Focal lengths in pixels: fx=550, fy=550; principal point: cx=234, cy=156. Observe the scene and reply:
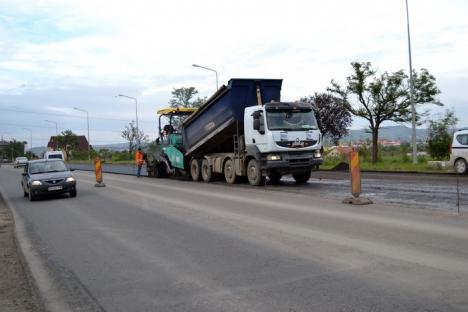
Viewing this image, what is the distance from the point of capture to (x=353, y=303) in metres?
5.23

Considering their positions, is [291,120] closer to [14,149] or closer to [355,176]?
[355,176]

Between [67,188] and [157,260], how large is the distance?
38.4 feet

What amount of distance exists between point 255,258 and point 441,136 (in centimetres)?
2578

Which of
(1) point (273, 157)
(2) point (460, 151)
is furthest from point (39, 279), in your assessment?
(2) point (460, 151)

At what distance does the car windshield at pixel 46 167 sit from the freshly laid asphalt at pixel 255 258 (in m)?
6.04

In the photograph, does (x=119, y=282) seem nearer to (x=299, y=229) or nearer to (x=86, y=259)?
(x=86, y=259)

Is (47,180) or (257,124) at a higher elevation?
(257,124)

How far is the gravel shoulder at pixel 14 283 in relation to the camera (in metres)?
5.78

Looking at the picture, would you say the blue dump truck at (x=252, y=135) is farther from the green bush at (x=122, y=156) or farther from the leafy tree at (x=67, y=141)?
the leafy tree at (x=67, y=141)

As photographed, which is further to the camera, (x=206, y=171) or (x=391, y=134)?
(x=391, y=134)

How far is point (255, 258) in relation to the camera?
24.4ft

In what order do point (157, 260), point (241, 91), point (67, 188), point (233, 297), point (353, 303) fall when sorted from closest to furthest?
point (353, 303)
point (233, 297)
point (157, 260)
point (67, 188)
point (241, 91)

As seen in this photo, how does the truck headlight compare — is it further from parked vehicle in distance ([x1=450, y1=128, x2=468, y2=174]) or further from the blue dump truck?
parked vehicle in distance ([x1=450, y1=128, x2=468, y2=174])

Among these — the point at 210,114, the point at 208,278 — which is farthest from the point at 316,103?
the point at 208,278
